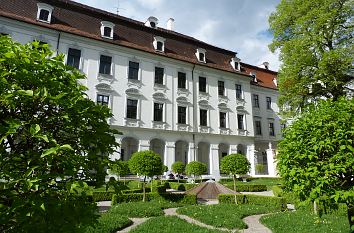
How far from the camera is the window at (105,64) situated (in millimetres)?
21375

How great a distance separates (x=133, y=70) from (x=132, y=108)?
3576 mm

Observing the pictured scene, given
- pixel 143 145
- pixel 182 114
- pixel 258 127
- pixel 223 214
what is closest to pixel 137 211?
pixel 223 214

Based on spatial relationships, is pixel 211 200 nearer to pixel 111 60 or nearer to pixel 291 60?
pixel 291 60

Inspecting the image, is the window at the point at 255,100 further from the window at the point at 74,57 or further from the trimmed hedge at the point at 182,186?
the window at the point at 74,57

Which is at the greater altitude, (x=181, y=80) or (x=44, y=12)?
(x=44, y=12)

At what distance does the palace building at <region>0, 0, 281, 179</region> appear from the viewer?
20.0m

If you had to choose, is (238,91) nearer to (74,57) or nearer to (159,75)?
(159,75)

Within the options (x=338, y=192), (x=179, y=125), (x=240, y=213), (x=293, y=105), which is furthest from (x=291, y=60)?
(x=338, y=192)

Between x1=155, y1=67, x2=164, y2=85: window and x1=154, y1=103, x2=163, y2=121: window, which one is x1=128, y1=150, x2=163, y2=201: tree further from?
x1=155, y1=67, x2=164, y2=85: window

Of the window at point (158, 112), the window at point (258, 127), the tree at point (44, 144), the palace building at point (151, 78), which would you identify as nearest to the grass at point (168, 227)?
the tree at point (44, 144)

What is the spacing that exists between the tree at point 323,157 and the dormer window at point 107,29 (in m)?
20.2

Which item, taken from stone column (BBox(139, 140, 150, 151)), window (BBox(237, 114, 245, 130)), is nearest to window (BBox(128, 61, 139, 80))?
stone column (BBox(139, 140, 150, 151))

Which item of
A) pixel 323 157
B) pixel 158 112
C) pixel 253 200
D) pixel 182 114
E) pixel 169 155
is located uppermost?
pixel 182 114

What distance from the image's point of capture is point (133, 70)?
74.9 feet
